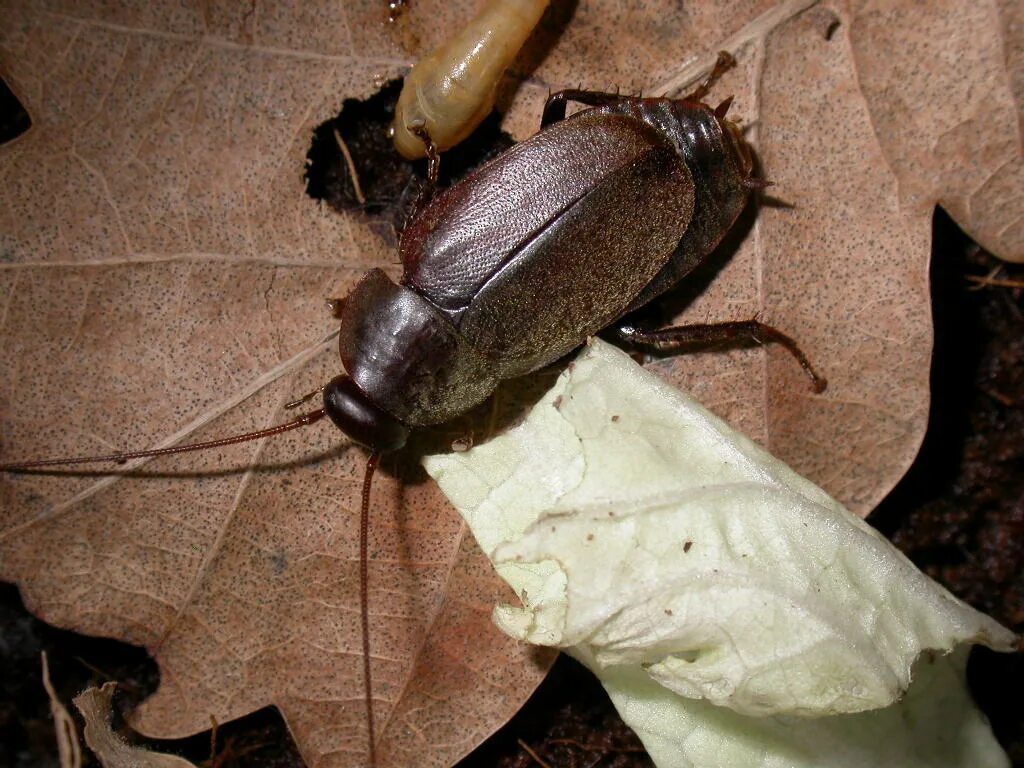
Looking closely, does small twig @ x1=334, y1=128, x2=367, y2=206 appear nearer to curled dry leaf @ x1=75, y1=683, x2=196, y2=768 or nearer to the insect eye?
the insect eye

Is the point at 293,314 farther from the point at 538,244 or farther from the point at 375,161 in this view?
the point at 538,244

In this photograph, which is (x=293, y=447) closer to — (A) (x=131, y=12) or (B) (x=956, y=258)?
(A) (x=131, y=12)

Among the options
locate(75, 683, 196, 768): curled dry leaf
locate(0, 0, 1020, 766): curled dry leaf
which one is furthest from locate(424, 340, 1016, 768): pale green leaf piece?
locate(75, 683, 196, 768): curled dry leaf

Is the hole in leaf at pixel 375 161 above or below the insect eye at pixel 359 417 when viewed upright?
above

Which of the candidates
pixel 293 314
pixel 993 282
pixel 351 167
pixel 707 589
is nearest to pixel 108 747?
pixel 293 314

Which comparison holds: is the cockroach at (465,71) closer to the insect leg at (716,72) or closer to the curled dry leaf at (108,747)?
the insect leg at (716,72)

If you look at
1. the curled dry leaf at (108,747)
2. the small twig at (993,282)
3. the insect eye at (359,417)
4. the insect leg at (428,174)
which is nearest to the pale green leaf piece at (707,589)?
A: the insect eye at (359,417)
